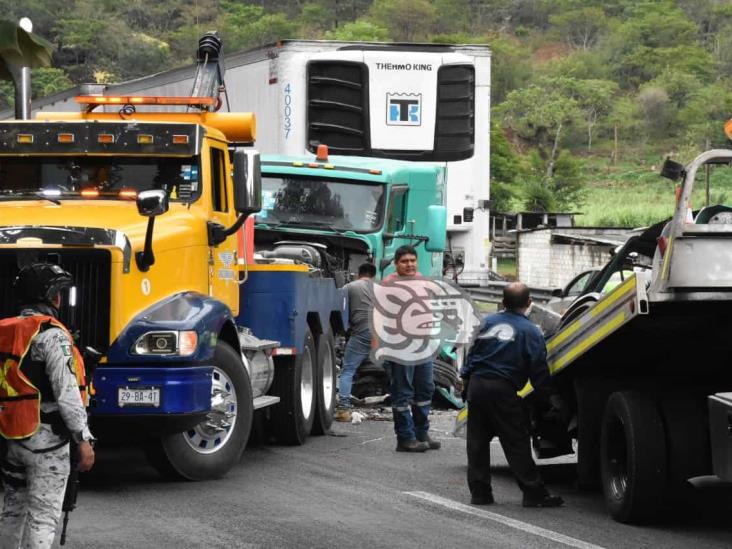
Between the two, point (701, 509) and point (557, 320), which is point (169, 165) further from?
point (701, 509)

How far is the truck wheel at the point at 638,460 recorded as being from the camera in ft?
31.5

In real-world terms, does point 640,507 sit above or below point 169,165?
below

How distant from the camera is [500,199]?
89.6m

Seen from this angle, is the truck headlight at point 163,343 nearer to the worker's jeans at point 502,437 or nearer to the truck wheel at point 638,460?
the worker's jeans at point 502,437

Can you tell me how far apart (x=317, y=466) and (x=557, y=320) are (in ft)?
7.58

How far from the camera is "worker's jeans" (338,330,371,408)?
1730 cm

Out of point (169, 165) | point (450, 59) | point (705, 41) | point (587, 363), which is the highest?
point (705, 41)

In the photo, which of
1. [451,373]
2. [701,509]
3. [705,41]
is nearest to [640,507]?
[701,509]

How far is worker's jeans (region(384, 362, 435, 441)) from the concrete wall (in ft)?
102

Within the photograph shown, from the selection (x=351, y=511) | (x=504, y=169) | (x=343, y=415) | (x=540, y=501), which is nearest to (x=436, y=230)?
(x=343, y=415)

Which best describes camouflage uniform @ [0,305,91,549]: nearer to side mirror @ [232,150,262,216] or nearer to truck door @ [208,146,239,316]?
side mirror @ [232,150,262,216]

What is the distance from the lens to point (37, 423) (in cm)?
725

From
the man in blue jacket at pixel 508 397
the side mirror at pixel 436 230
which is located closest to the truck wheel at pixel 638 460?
the man in blue jacket at pixel 508 397

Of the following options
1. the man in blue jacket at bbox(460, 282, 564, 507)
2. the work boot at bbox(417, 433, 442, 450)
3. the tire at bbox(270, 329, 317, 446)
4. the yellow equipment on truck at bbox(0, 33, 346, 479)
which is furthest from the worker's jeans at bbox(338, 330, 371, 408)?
the man in blue jacket at bbox(460, 282, 564, 507)
